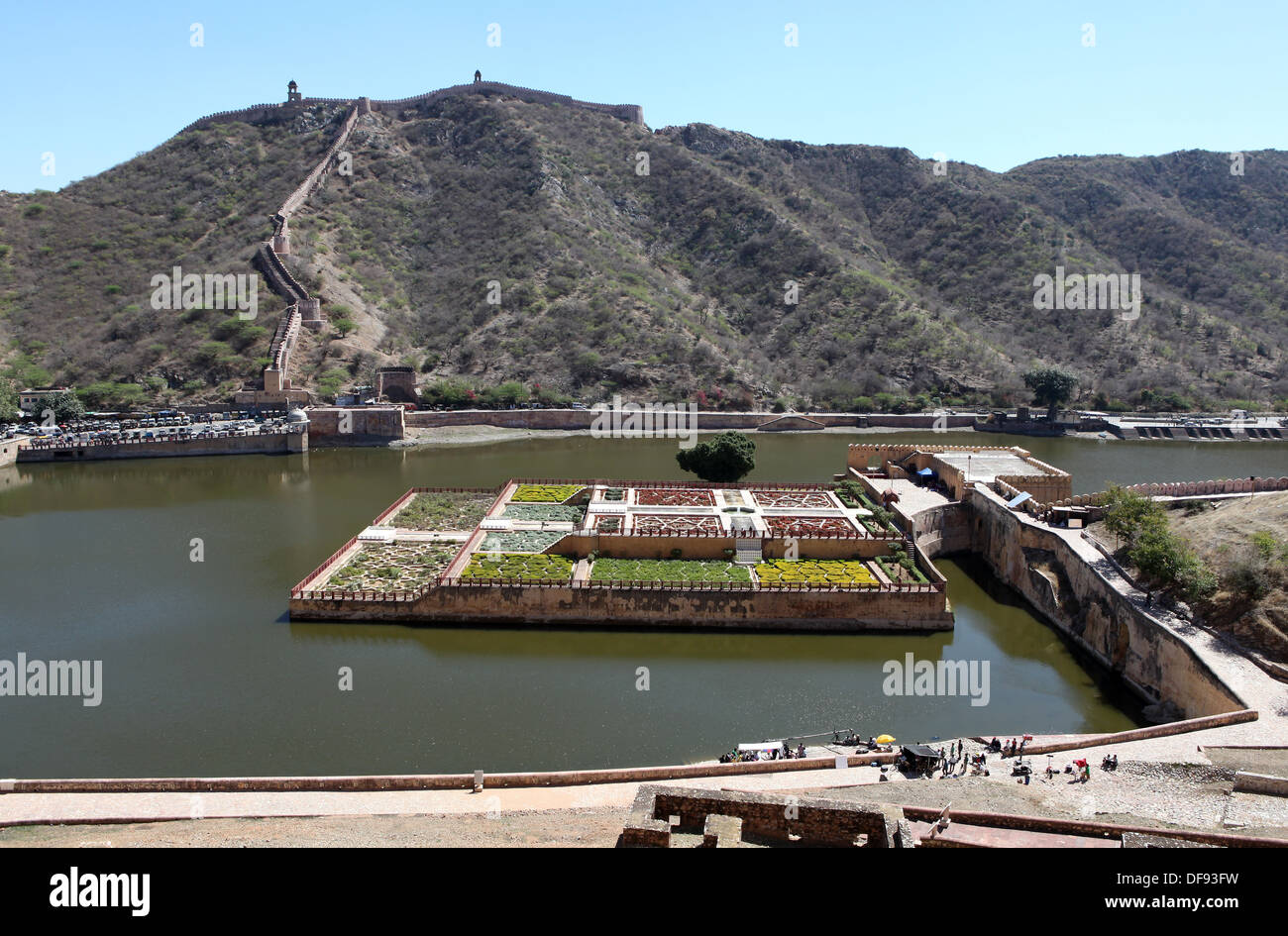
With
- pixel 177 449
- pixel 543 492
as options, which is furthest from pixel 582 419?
pixel 543 492

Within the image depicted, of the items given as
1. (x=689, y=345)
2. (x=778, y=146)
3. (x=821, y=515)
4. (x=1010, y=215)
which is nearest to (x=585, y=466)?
(x=821, y=515)

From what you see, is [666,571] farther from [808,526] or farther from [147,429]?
[147,429]

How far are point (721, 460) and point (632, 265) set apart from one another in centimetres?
5770

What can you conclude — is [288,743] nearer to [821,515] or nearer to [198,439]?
[821,515]

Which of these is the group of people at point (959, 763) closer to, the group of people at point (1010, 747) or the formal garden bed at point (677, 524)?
the group of people at point (1010, 747)

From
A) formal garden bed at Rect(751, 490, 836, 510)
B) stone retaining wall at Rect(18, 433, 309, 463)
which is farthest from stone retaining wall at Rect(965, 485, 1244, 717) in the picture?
stone retaining wall at Rect(18, 433, 309, 463)

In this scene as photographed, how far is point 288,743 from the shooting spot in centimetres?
A: 2256

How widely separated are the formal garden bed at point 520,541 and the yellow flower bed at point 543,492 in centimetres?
505

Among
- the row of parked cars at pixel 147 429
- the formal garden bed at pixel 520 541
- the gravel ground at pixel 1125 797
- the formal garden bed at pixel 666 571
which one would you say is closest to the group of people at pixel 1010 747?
the gravel ground at pixel 1125 797

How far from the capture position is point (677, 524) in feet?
120

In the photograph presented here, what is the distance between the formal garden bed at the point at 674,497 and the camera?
40.2 meters

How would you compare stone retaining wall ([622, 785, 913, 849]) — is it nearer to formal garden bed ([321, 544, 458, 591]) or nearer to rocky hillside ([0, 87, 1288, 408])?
Result: formal garden bed ([321, 544, 458, 591])
